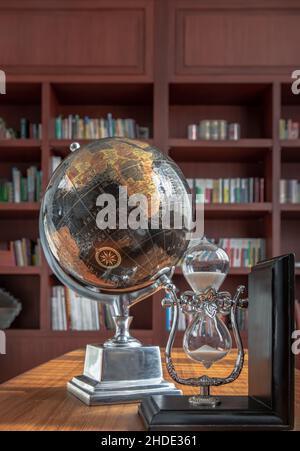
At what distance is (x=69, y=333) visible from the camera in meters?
3.92

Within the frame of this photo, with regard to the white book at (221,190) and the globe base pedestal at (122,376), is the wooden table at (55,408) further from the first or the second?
the white book at (221,190)

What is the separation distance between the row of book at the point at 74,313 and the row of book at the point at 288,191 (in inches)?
50.8

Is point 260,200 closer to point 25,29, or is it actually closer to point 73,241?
point 25,29

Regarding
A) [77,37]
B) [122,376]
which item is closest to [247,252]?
[77,37]

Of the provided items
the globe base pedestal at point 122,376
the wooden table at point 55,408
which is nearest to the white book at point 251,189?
the wooden table at point 55,408

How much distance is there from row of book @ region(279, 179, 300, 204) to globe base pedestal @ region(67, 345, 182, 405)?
9.23 ft

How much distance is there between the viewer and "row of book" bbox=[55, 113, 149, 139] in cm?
409

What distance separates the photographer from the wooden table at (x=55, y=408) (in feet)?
3.62

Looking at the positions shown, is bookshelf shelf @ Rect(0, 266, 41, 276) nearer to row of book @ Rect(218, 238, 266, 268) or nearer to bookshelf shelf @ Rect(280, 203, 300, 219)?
row of book @ Rect(218, 238, 266, 268)

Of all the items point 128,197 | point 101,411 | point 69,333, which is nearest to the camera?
point 101,411

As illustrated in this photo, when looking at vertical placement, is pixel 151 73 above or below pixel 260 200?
above
